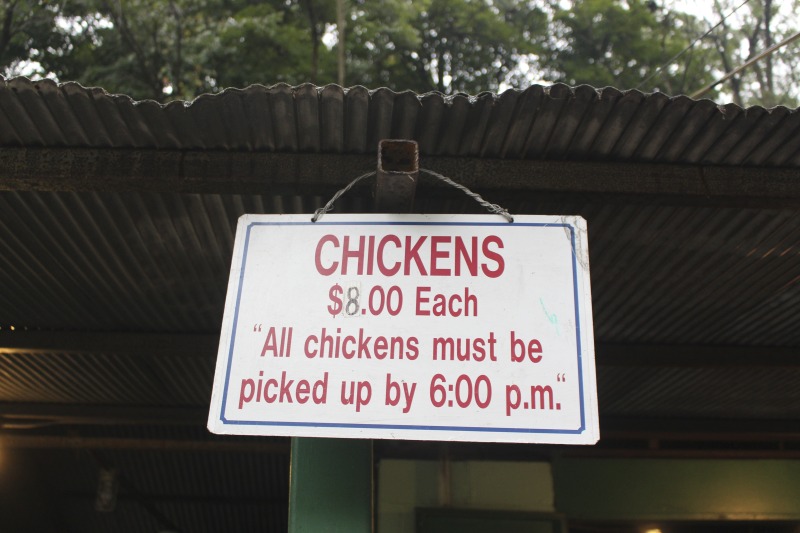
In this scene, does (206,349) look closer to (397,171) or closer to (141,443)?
(141,443)

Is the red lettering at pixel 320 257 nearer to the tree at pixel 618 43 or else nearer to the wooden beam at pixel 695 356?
the wooden beam at pixel 695 356

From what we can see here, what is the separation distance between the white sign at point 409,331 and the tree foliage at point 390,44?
10425mm

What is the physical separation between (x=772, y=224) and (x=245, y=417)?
3403 mm

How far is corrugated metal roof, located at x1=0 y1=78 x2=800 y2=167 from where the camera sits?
9.80ft

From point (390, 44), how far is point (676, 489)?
1036 centimetres

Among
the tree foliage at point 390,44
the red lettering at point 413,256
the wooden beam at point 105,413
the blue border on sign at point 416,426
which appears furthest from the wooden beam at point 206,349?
the tree foliage at point 390,44

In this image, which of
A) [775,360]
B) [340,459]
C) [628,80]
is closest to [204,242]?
[340,459]

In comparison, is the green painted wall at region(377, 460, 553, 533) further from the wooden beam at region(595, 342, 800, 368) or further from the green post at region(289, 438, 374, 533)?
the green post at region(289, 438, 374, 533)

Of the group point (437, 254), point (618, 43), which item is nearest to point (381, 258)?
point (437, 254)

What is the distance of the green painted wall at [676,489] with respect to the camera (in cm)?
770

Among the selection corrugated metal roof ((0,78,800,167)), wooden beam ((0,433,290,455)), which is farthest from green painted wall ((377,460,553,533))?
corrugated metal roof ((0,78,800,167))

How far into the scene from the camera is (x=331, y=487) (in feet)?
10.6

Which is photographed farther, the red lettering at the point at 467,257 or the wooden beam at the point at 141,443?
the wooden beam at the point at 141,443

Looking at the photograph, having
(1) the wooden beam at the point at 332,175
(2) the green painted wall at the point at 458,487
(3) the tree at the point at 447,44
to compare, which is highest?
(3) the tree at the point at 447,44
